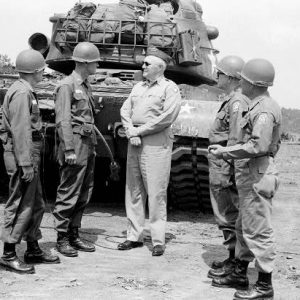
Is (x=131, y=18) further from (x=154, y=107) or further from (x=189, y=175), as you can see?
(x=154, y=107)

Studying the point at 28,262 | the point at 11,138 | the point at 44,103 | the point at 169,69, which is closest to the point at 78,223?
the point at 28,262

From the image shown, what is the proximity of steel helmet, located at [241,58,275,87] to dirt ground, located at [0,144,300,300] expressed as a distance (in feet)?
5.55

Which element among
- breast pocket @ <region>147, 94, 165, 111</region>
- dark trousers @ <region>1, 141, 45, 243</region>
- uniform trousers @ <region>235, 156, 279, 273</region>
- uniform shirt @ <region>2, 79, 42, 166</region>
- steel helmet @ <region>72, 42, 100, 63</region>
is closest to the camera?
uniform trousers @ <region>235, 156, 279, 273</region>

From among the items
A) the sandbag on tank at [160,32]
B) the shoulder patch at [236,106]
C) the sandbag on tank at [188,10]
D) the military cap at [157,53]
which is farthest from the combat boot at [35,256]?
the sandbag on tank at [188,10]

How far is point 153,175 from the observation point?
659 centimetres

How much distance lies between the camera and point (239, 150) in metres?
4.77

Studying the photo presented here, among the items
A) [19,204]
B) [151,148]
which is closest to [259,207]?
[151,148]

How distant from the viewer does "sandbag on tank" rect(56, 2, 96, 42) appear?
368 inches

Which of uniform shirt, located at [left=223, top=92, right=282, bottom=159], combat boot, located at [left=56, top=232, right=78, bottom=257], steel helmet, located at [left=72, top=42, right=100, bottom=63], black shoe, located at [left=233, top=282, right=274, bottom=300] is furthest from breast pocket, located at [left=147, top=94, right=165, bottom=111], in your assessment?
black shoe, located at [left=233, top=282, right=274, bottom=300]

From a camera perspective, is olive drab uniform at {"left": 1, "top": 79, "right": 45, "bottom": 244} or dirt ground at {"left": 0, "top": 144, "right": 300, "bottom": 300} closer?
dirt ground at {"left": 0, "top": 144, "right": 300, "bottom": 300}

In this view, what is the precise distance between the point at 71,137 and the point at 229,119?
1.55 meters

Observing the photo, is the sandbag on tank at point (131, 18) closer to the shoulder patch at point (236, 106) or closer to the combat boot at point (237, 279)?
the shoulder patch at point (236, 106)

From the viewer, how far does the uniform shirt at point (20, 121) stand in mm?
5430

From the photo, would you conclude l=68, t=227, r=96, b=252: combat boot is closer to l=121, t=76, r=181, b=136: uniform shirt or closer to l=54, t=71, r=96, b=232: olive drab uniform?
l=54, t=71, r=96, b=232: olive drab uniform
